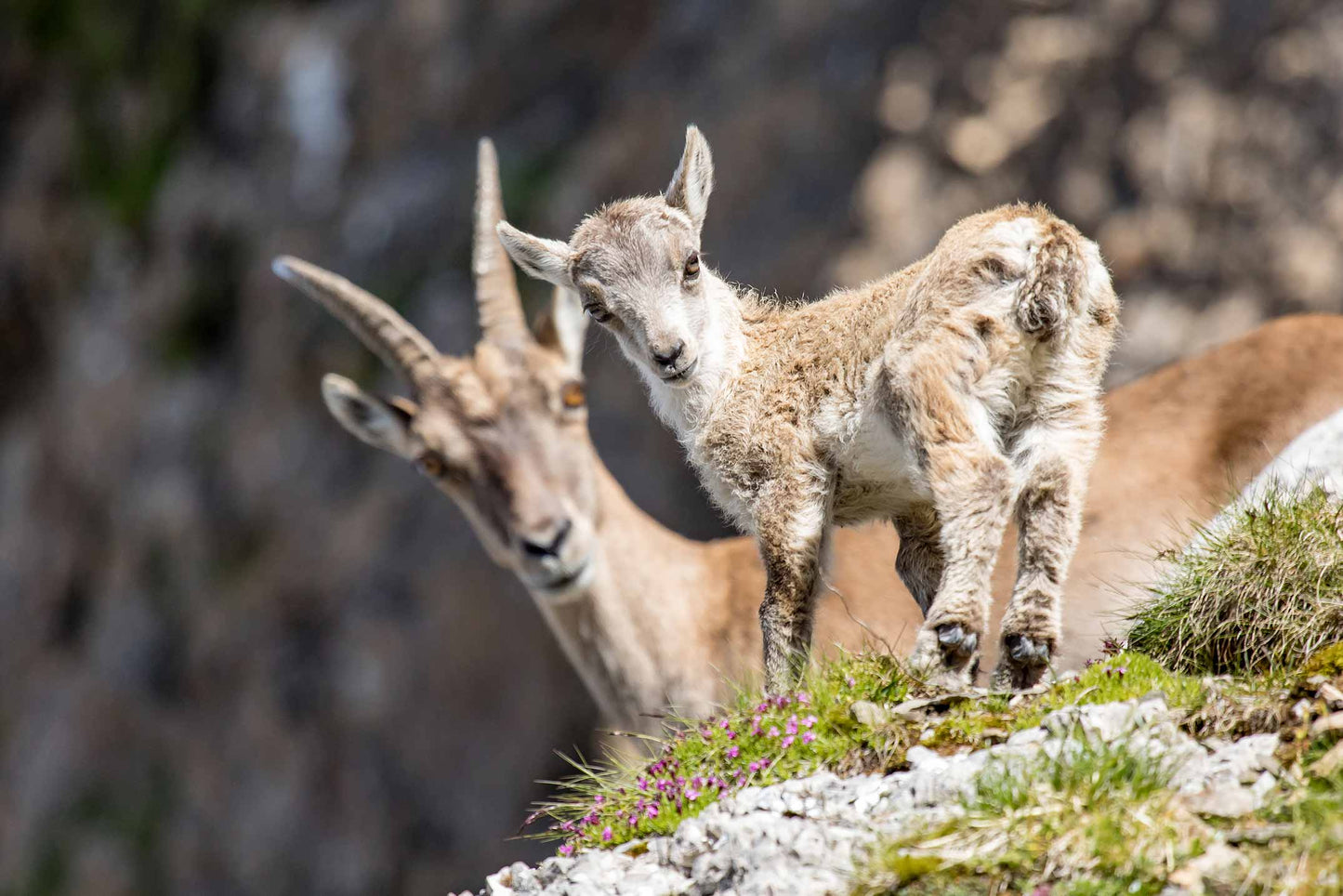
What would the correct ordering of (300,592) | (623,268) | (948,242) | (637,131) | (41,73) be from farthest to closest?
(41,73), (300,592), (637,131), (623,268), (948,242)

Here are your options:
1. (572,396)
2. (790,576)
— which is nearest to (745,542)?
(572,396)

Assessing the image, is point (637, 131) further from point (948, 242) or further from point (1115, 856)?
point (1115, 856)

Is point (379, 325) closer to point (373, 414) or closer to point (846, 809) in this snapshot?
point (373, 414)

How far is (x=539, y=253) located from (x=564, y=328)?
4.15 m

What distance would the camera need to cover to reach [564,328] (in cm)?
1058

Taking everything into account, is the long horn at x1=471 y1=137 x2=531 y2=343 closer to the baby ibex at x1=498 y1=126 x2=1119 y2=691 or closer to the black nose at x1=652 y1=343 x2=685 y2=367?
the baby ibex at x1=498 y1=126 x2=1119 y2=691

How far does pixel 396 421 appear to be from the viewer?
9.83 m

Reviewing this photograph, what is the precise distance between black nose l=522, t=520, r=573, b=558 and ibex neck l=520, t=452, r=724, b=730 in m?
0.36

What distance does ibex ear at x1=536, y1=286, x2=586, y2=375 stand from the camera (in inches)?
413

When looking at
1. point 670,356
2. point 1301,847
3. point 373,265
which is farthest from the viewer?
point 373,265

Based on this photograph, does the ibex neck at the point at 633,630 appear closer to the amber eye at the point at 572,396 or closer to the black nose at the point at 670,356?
the amber eye at the point at 572,396

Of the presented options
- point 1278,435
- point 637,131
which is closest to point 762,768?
point 1278,435

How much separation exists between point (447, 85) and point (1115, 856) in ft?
54.9

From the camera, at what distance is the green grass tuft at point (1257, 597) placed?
16.6ft
